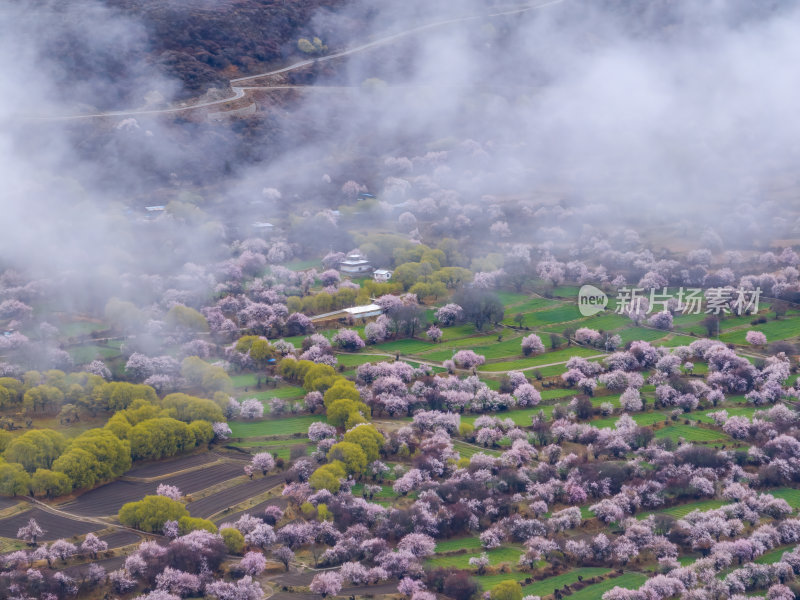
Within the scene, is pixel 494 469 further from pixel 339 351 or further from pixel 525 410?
pixel 339 351

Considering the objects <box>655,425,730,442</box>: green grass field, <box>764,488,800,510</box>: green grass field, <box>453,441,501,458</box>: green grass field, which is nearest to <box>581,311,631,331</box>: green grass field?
<box>655,425,730,442</box>: green grass field

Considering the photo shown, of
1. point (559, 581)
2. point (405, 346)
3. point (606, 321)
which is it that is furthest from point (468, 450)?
point (606, 321)

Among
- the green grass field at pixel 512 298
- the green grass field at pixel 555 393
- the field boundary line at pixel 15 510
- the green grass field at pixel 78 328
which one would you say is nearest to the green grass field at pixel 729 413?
the green grass field at pixel 555 393

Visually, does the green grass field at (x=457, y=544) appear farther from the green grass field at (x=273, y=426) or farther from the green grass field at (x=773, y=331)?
the green grass field at (x=773, y=331)

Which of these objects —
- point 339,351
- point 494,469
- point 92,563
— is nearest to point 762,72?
point 339,351

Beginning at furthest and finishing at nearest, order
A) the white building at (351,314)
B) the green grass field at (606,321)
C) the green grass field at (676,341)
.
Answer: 1. the white building at (351,314)
2. the green grass field at (606,321)
3. the green grass field at (676,341)

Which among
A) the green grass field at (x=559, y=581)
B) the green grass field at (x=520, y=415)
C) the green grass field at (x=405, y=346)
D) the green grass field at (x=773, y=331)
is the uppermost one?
the green grass field at (x=405, y=346)
